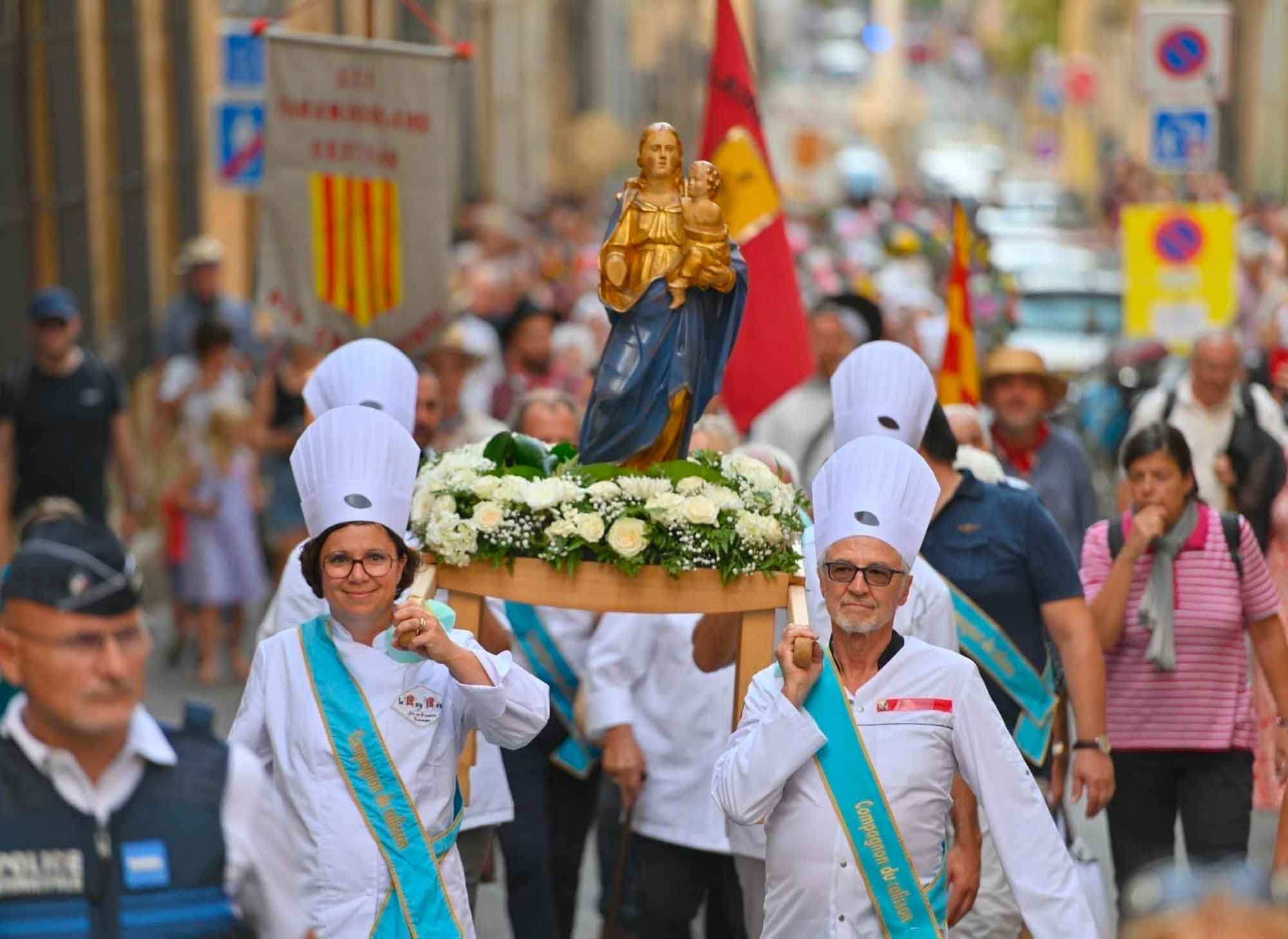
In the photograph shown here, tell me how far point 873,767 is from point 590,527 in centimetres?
109

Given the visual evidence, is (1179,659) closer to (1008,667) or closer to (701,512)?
(1008,667)

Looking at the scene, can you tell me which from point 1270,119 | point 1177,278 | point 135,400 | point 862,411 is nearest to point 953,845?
point 862,411

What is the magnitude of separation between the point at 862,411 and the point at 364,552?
1.68 meters

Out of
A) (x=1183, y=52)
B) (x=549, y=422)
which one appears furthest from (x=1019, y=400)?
(x=1183, y=52)

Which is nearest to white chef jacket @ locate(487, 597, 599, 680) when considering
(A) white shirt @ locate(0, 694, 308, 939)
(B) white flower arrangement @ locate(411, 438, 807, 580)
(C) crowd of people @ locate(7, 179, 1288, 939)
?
(C) crowd of people @ locate(7, 179, 1288, 939)

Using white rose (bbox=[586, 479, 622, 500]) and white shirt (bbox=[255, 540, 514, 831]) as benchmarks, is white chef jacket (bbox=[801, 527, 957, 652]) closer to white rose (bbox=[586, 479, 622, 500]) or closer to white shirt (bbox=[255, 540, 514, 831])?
white rose (bbox=[586, 479, 622, 500])

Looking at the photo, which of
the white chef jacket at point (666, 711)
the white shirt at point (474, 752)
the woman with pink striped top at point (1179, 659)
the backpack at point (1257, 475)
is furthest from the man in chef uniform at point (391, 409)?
the backpack at point (1257, 475)

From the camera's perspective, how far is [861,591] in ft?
18.9

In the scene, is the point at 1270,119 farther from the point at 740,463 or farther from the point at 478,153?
the point at 740,463

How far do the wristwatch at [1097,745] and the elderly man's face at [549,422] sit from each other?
81.4 inches

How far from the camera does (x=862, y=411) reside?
7.09 m

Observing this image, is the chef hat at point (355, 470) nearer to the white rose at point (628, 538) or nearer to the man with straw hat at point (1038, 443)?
the white rose at point (628, 538)

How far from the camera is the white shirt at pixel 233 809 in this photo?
4.28 meters

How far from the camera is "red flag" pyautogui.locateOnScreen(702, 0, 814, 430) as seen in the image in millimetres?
10094
